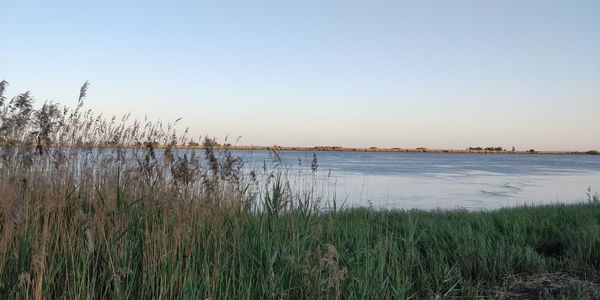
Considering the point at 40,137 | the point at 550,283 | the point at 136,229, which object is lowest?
the point at 550,283

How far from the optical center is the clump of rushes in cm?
342

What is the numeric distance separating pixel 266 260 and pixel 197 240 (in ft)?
2.15

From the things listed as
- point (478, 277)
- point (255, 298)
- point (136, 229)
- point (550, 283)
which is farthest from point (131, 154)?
point (550, 283)

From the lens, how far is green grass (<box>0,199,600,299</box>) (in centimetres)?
336

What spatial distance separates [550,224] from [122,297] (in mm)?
7462

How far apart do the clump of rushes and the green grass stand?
0.8 inches

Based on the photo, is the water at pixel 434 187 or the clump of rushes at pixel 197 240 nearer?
the clump of rushes at pixel 197 240

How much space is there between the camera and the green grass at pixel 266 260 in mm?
3357

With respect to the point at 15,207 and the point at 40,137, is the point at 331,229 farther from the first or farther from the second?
the point at 40,137

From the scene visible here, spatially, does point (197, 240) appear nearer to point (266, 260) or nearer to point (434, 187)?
point (266, 260)

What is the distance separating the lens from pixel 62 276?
361 cm

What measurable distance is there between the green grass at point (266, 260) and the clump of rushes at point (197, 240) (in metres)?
0.02

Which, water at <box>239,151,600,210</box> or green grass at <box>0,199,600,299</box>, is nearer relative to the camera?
green grass at <box>0,199,600,299</box>

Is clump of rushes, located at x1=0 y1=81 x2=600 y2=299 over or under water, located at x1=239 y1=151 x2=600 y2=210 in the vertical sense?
over
